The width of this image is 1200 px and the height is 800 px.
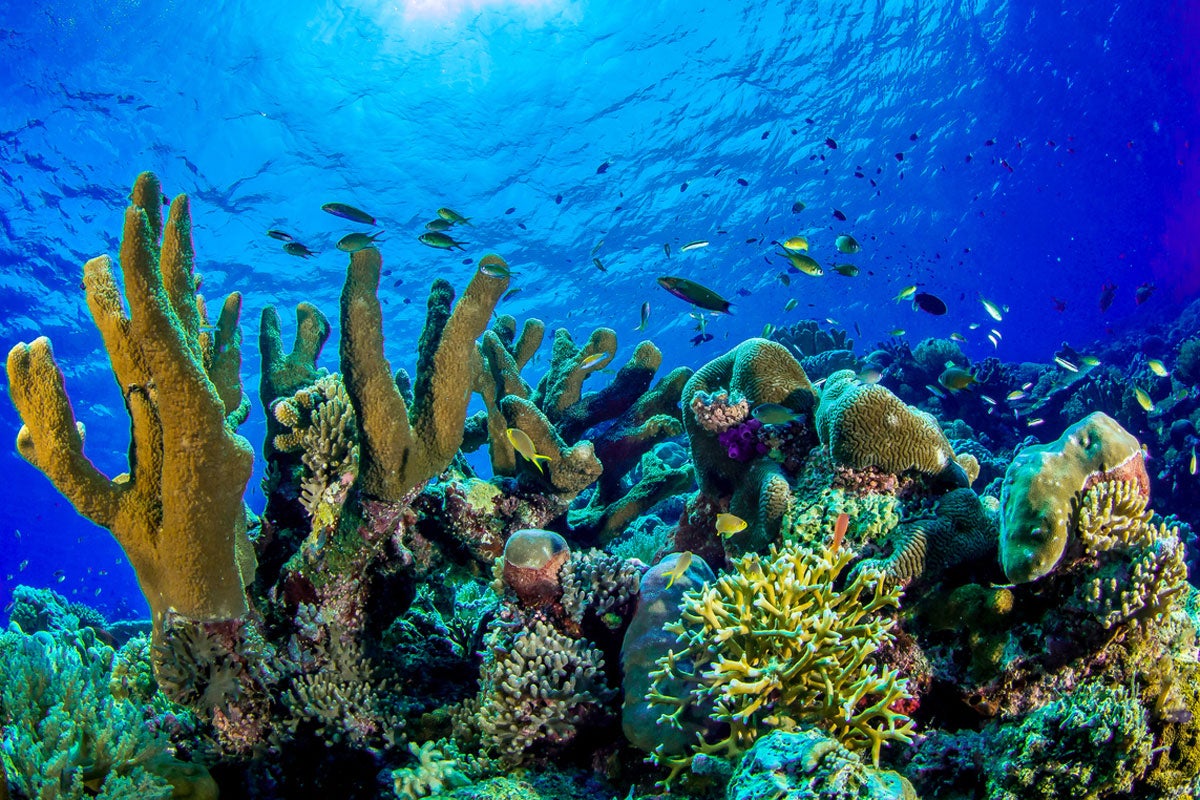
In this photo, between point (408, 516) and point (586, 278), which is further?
point (586, 278)

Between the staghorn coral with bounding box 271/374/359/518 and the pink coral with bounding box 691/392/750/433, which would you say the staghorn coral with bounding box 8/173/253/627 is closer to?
the staghorn coral with bounding box 271/374/359/518

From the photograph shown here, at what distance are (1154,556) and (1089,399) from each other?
11.6 m

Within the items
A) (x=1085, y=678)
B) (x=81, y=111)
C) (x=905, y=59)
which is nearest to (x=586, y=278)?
(x=905, y=59)

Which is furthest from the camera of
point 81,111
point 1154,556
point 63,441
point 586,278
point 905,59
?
point 586,278

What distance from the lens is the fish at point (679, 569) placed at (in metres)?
3.11

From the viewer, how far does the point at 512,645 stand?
3375 mm

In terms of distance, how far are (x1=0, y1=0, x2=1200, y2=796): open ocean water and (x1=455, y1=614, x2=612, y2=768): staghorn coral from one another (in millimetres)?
7436

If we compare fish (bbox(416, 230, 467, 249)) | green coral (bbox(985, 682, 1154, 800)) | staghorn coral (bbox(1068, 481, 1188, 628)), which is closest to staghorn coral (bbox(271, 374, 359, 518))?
fish (bbox(416, 230, 467, 249))

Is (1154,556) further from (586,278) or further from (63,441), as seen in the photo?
(586,278)

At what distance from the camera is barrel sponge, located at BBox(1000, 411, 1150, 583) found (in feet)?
8.19

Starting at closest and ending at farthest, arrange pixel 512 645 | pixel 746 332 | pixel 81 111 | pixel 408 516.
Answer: pixel 512 645 → pixel 408 516 → pixel 81 111 → pixel 746 332

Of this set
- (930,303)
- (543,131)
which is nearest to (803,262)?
(930,303)

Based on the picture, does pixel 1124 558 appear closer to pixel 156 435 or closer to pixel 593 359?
pixel 593 359

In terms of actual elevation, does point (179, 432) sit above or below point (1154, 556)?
above
